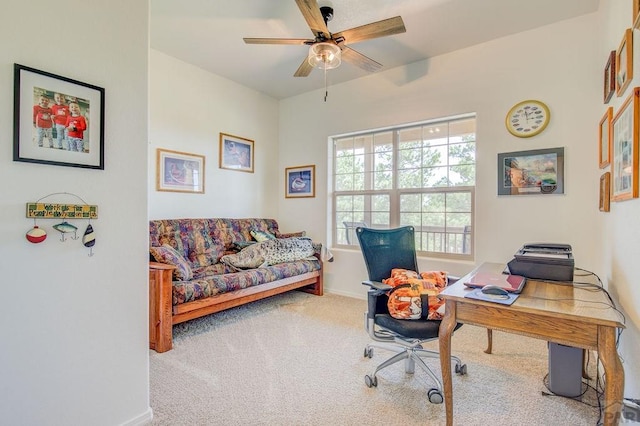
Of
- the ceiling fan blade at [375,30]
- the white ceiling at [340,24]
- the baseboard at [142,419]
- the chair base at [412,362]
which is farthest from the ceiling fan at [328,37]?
the baseboard at [142,419]

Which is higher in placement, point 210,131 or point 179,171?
point 210,131

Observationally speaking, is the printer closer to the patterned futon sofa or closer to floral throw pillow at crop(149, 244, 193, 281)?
the patterned futon sofa

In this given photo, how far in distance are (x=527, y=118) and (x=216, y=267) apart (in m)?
3.43

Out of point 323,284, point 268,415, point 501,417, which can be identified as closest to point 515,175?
point 501,417

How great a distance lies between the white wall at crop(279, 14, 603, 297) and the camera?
106 inches

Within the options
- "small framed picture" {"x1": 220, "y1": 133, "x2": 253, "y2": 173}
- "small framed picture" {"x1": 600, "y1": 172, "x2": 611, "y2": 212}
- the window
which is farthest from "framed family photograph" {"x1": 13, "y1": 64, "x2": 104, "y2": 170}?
the window

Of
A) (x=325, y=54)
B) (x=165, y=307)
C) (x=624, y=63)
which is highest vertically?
(x=325, y=54)

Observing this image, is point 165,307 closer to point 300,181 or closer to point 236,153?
point 236,153

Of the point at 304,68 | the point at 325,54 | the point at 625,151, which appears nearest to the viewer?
the point at 625,151

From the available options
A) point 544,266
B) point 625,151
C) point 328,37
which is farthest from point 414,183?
point 625,151

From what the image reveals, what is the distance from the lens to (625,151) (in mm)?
1569

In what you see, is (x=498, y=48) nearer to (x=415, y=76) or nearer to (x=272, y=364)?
(x=415, y=76)

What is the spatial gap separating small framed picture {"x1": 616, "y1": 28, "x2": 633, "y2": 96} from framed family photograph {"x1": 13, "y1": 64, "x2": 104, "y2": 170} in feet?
8.27

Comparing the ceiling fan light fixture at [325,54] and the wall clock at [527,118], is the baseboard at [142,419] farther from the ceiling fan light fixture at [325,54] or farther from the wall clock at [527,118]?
the wall clock at [527,118]
